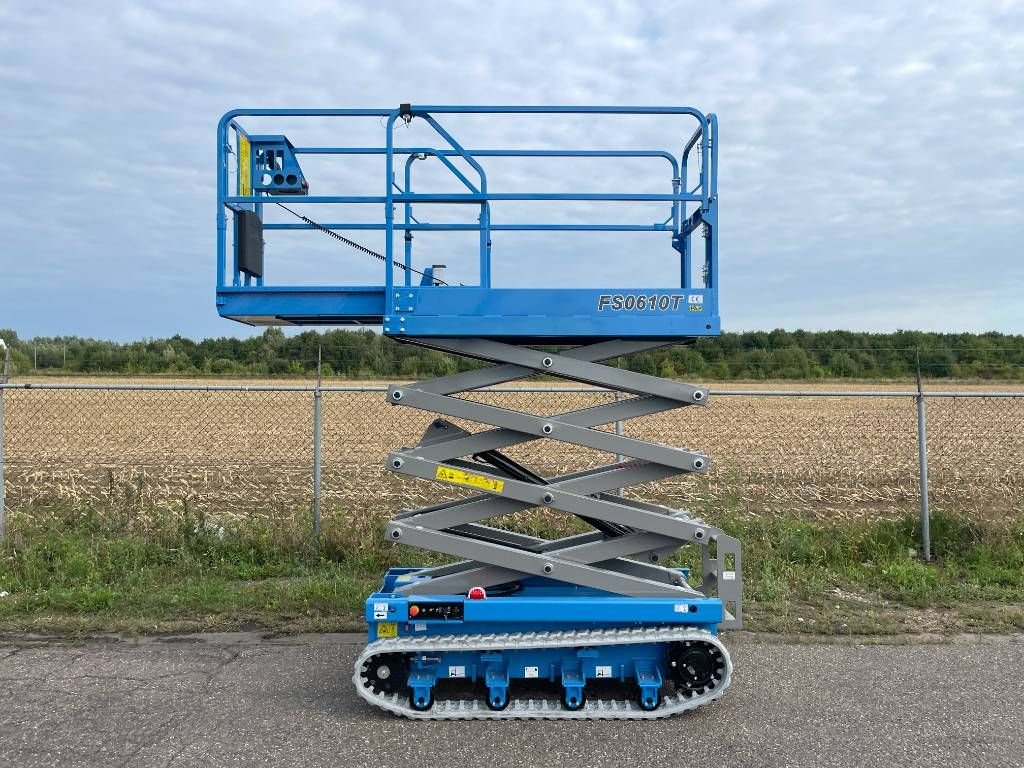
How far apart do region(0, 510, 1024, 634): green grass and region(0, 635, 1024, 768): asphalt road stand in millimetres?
520

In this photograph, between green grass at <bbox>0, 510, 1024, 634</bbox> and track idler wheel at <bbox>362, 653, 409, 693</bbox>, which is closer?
track idler wheel at <bbox>362, 653, 409, 693</bbox>

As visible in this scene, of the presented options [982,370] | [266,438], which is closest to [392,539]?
[266,438]

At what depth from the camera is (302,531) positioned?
7469mm

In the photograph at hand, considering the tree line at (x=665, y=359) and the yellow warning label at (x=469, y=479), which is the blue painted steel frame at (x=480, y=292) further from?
the tree line at (x=665, y=359)

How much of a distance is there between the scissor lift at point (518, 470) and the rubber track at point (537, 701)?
0.01 m

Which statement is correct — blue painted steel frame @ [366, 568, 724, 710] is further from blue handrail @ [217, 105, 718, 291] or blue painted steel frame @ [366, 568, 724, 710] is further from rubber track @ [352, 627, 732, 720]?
blue handrail @ [217, 105, 718, 291]

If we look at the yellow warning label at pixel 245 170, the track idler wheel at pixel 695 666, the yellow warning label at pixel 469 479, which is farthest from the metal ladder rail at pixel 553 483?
the yellow warning label at pixel 245 170

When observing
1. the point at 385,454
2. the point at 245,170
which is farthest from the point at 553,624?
the point at 385,454

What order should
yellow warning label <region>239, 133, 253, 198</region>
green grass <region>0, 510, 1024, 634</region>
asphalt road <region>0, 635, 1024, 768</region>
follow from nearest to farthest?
asphalt road <region>0, 635, 1024, 768</region>
yellow warning label <region>239, 133, 253, 198</region>
green grass <region>0, 510, 1024, 634</region>

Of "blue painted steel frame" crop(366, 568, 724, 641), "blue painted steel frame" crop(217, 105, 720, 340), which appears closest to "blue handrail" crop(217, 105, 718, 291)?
"blue painted steel frame" crop(217, 105, 720, 340)

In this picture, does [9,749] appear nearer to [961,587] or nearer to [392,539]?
[392,539]

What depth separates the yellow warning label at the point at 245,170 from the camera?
15.9 feet

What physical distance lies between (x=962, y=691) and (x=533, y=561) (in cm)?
262

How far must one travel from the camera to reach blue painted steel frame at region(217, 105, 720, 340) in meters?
4.57
